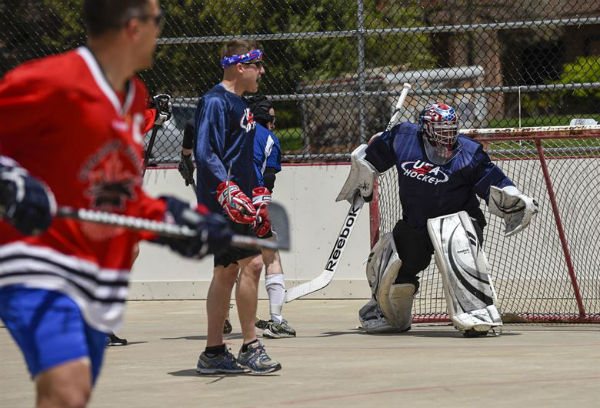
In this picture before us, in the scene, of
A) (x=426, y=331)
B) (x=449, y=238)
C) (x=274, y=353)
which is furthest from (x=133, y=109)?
(x=426, y=331)

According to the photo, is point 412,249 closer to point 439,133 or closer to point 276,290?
point 439,133

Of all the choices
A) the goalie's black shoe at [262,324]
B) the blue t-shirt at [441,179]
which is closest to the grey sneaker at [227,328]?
the goalie's black shoe at [262,324]

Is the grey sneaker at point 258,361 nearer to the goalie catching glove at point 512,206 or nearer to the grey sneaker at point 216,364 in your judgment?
the grey sneaker at point 216,364

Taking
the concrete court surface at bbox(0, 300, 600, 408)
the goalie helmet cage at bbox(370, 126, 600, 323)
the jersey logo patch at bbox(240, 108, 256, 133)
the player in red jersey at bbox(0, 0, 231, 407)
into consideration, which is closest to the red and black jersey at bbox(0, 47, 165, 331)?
the player in red jersey at bbox(0, 0, 231, 407)

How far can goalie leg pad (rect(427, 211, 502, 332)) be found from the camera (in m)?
7.62

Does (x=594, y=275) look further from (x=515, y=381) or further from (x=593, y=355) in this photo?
(x=515, y=381)

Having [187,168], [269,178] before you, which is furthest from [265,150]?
[187,168]

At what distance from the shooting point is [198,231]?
11.0 ft

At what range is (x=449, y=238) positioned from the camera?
25.2ft

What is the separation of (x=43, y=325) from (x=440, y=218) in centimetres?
490

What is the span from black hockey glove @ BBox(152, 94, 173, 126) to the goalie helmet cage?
167 centimetres

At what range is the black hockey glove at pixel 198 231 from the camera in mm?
3359

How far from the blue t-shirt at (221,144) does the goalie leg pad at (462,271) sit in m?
1.83

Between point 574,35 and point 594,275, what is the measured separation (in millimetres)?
3015
